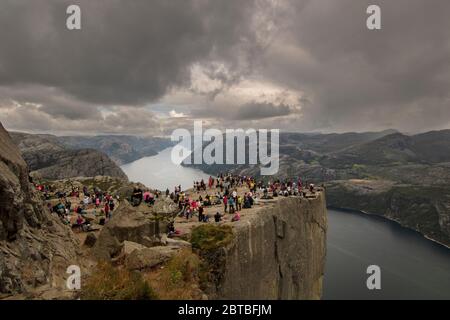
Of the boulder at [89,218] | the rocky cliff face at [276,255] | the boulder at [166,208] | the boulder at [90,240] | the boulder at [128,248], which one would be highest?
the boulder at [166,208]

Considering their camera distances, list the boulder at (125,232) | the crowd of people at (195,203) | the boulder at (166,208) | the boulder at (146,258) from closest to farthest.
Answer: the boulder at (146,258), the boulder at (125,232), the crowd of people at (195,203), the boulder at (166,208)

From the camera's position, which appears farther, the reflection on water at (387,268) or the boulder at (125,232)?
the reflection on water at (387,268)

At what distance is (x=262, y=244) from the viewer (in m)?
30.6

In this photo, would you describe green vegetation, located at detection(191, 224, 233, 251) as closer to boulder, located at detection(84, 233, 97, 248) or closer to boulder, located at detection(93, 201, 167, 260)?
boulder, located at detection(93, 201, 167, 260)

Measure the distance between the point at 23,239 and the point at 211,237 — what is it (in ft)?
43.2

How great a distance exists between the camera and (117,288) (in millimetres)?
15898

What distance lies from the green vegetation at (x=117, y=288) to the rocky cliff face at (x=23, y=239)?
2.95 metres

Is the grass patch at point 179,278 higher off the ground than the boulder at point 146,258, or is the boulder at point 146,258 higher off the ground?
the boulder at point 146,258

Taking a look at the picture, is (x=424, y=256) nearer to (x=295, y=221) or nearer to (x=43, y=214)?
(x=295, y=221)

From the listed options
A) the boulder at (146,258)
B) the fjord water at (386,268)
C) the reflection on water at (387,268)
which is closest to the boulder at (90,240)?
the boulder at (146,258)

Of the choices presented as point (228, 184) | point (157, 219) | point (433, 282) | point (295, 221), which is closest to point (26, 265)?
point (157, 219)

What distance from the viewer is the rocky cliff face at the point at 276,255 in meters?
25.1

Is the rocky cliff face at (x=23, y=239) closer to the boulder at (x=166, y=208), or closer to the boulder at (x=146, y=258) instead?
the boulder at (x=146, y=258)

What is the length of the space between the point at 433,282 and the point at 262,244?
144 m
